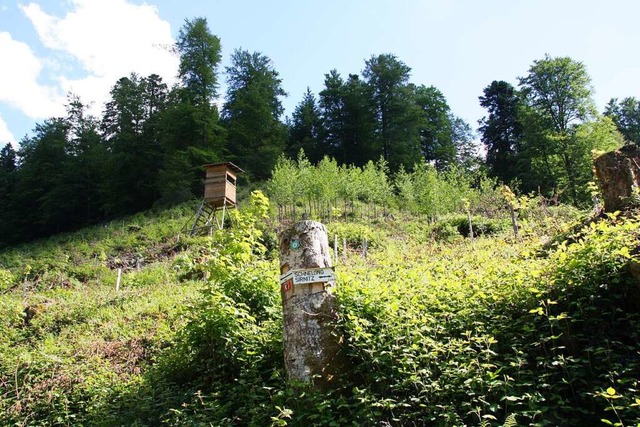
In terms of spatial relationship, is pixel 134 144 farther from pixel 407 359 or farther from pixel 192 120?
pixel 407 359

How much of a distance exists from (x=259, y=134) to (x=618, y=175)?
39.6m

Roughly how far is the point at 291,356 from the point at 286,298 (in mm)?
619

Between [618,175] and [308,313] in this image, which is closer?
[308,313]

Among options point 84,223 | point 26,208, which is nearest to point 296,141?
point 84,223

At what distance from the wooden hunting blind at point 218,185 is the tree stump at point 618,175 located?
49.1 feet

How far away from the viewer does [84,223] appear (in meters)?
46.2

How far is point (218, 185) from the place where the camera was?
19578 millimetres

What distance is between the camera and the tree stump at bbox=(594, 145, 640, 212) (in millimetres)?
6914

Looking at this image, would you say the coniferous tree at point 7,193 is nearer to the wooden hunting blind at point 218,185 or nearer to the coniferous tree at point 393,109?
the wooden hunting blind at point 218,185

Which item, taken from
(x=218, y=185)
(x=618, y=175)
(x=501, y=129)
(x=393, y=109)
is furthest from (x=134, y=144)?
(x=618, y=175)

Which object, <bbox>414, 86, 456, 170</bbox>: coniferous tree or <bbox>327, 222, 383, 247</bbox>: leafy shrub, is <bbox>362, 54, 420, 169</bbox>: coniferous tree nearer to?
<bbox>414, 86, 456, 170</bbox>: coniferous tree

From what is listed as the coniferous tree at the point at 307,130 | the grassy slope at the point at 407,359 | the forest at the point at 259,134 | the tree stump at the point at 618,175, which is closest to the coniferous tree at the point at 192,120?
the forest at the point at 259,134

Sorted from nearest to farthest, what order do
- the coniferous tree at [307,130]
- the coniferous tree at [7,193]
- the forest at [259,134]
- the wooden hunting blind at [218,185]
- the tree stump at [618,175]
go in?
1. the tree stump at [618,175]
2. the wooden hunting blind at [218,185]
3. the forest at [259,134]
4. the coniferous tree at [7,193]
5. the coniferous tree at [307,130]

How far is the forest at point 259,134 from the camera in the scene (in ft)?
117
